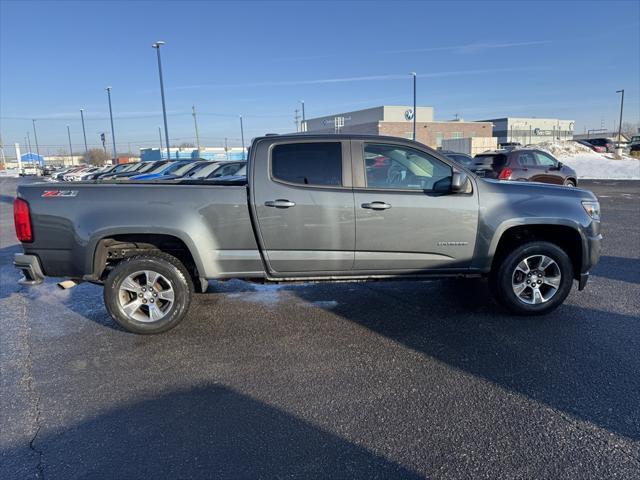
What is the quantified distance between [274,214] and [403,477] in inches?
105

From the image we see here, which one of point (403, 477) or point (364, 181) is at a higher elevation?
point (364, 181)

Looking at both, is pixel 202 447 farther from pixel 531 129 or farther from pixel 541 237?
pixel 531 129

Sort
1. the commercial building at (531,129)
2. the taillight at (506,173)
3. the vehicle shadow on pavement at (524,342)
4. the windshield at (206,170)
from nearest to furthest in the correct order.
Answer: the vehicle shadow on pavement at (524,342) < the taillight at (506,173) < the windshield at (206,170) < the commercial building at (531,129)

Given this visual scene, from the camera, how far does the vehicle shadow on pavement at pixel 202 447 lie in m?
2.56

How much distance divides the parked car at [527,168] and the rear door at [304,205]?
35.6ft

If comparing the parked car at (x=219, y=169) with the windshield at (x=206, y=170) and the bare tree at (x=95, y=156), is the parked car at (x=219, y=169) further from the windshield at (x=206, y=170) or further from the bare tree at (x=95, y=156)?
the bare tree at (x=95, y=156)

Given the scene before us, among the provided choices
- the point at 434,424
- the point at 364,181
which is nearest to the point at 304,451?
the point at 434,424

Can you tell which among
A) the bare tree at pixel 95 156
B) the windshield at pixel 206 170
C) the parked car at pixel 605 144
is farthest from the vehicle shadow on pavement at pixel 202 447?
the bare tree at pixel 95 156

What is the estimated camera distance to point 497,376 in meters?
3.56

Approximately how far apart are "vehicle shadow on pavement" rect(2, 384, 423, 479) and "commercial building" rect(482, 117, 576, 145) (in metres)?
86.6

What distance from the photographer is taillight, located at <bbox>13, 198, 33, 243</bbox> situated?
427 centimetres

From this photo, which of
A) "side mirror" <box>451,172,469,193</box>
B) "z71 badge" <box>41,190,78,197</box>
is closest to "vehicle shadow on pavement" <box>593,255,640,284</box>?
"side mirror" <box>451,172,469,193</box>

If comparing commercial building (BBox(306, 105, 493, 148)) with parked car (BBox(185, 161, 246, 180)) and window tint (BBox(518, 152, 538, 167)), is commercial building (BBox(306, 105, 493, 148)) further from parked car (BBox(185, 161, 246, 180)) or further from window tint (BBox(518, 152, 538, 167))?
window tint (BBox(518, 152, 538, 167))

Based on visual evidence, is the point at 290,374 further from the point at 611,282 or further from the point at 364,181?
Answer: the point at 611,282
